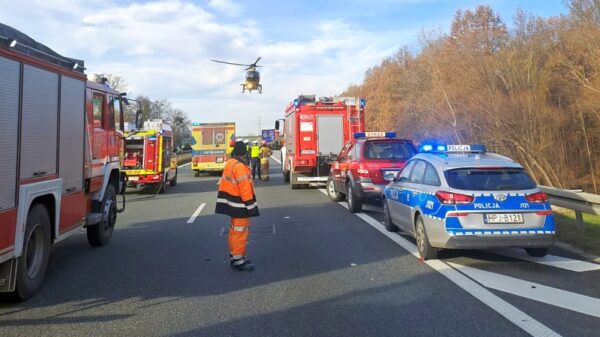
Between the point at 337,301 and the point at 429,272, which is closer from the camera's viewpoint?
the point at 337,301

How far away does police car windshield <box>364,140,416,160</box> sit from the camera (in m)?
12.1

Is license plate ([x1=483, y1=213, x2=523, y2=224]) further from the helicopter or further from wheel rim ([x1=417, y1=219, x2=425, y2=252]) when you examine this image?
the helicopter

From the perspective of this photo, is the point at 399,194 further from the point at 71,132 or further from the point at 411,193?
the point at 71,132

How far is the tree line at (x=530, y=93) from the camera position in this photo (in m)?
23.1

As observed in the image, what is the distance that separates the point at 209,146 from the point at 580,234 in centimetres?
2082

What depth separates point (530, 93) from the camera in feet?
85.5

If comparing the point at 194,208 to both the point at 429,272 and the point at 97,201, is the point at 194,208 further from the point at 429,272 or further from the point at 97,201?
the point at 429,272

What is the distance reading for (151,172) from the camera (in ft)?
58.1

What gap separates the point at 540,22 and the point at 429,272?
2429 cm

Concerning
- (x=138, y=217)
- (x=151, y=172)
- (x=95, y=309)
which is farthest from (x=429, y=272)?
(x=151, y=172)

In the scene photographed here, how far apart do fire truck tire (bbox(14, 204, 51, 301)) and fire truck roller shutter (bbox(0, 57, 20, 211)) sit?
60 centimetres

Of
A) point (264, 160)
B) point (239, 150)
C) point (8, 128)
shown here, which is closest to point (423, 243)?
point (239, 150)

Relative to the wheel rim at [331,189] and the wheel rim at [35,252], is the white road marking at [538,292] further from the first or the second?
the wheel rim at [331,189]

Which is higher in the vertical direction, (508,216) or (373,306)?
(508,216)
